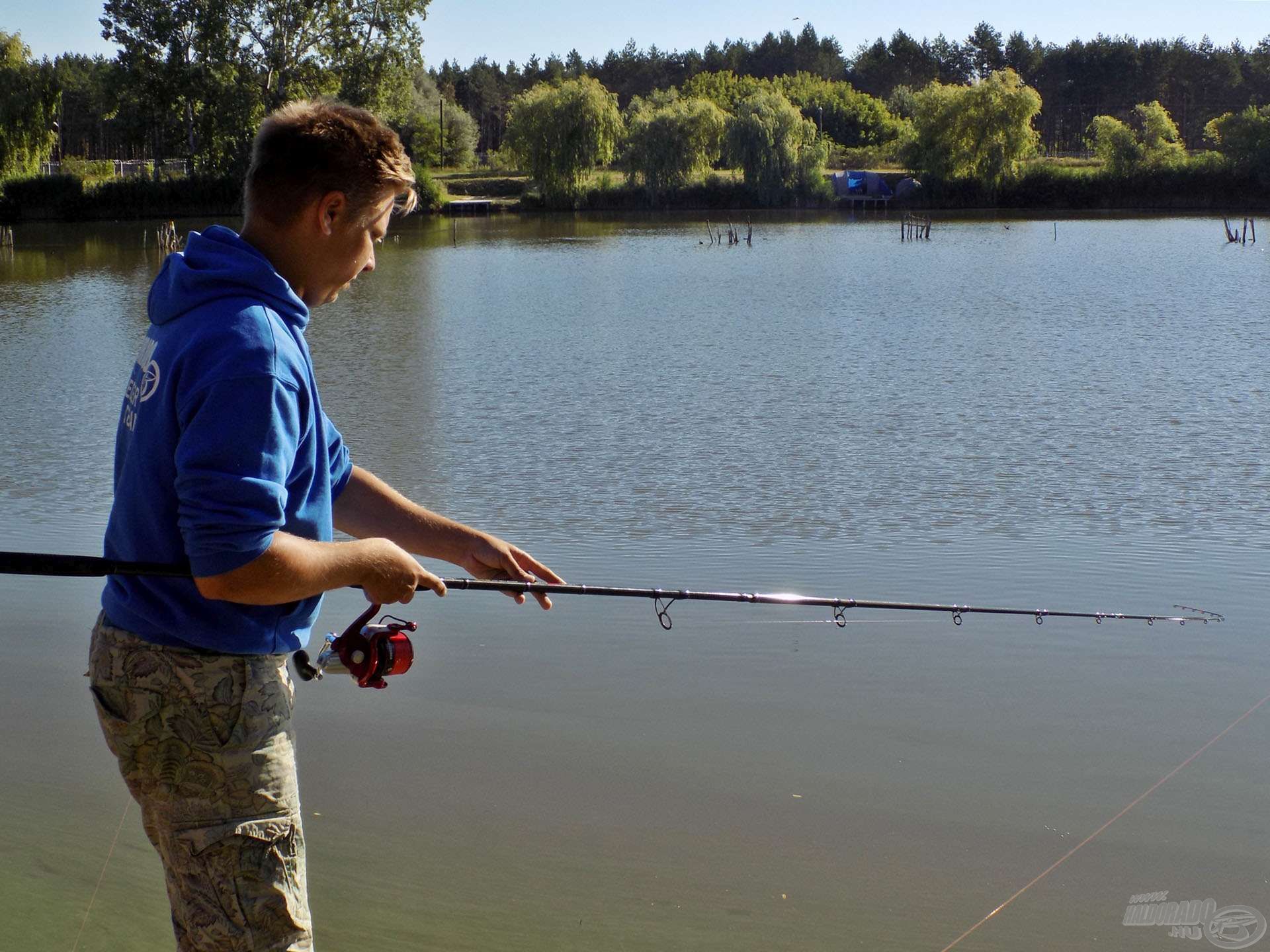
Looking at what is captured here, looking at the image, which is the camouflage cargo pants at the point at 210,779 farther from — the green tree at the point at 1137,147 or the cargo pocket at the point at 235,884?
the green tree at the point at 1137,147

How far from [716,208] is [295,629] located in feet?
240

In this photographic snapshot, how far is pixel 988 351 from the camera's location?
1831 centimetres

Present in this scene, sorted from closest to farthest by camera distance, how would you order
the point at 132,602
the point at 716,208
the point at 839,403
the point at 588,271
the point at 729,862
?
the point at 132,602, the point at 729,862, the point at 839,403, the point at 588,271, the point at 716,208

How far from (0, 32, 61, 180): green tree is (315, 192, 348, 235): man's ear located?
195 feet

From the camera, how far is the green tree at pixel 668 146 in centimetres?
7294

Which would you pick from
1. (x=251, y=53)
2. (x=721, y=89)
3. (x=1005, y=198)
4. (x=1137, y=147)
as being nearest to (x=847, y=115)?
(x=721, y=89)

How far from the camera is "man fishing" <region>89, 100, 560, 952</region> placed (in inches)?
77.7

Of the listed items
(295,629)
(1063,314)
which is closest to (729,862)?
(295,629)

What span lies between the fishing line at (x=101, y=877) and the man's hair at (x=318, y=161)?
87.9 inches

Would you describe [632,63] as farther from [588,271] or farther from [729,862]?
[729,862]

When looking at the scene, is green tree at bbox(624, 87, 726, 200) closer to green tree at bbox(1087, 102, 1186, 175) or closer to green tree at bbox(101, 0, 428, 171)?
green tree at bbox(101, 0, 428, 171)

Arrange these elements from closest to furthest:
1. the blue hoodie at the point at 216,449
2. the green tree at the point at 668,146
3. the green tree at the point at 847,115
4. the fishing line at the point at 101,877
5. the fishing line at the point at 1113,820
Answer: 1. the blue hoodie at the point at 216,449
2. the fishing line at the point at 101,877
3. the fishing line at the point at 1113,820
4. the green tree at the point at 668,146
5. the green tree at the point at 847,115

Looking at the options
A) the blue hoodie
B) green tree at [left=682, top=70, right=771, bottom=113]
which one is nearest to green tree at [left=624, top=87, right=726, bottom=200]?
green tree at [left=682, top=70, right=771, bottom=113]

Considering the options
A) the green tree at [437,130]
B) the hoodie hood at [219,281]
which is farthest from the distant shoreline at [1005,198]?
the hoodie hood at [219,281]
